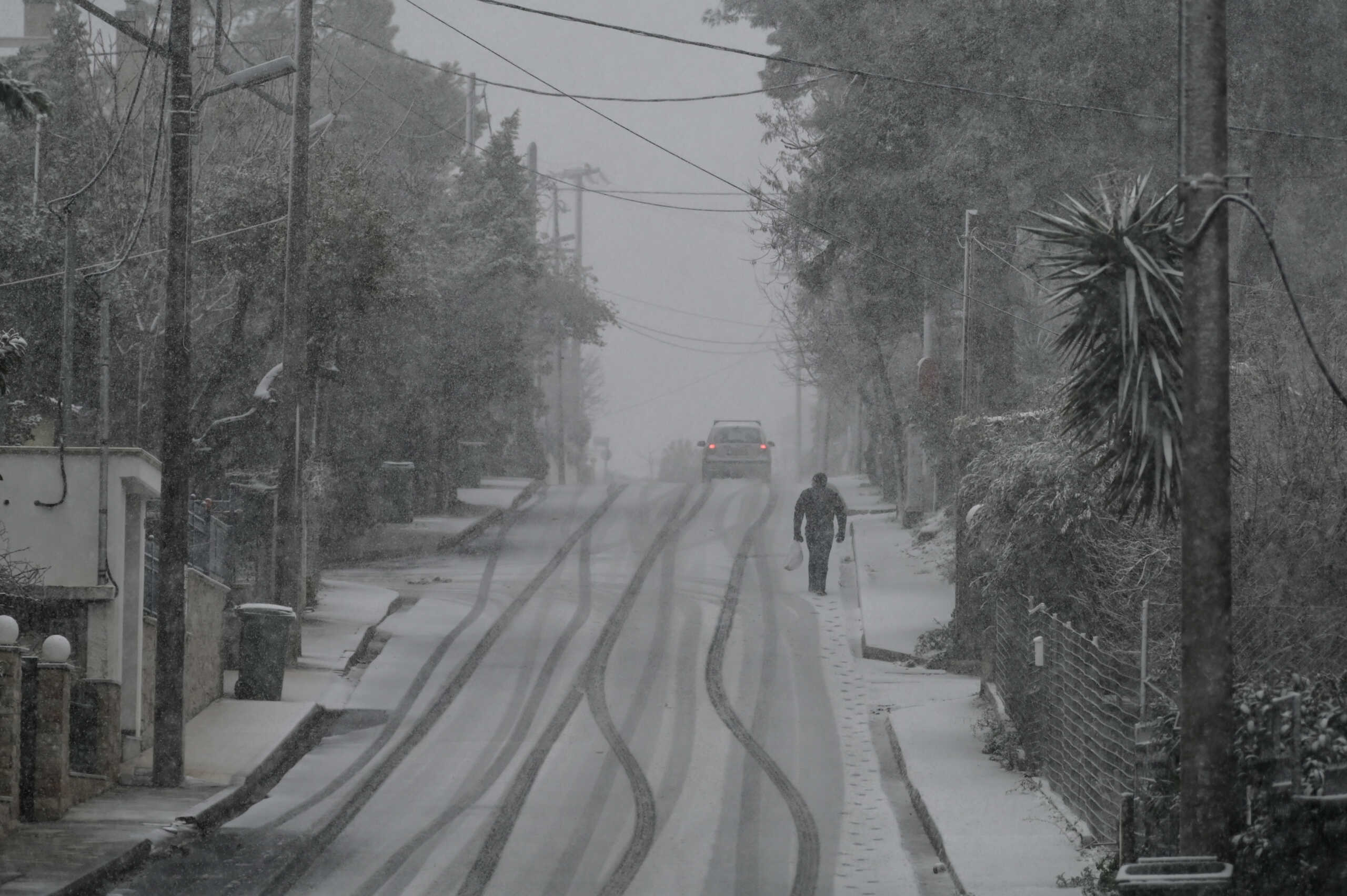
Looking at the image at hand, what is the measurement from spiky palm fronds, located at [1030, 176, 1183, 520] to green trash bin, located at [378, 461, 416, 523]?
1001 inches

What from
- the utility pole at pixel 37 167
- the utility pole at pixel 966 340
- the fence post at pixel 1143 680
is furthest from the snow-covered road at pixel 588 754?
the utility pole at pixel 37 167

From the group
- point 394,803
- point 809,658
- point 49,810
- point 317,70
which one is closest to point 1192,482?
point 394,803

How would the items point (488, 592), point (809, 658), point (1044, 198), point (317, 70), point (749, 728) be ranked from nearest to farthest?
point (749, 728) → point (809, 658) → point (488, 592) → point (1044, 198) → point (317, 70)

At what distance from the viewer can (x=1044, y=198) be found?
97.3 feet

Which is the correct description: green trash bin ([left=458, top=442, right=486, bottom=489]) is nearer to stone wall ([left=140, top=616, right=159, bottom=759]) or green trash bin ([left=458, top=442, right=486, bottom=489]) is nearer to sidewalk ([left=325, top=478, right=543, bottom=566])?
sidewalk ([left=325, top=478, right=543, bottom=566])

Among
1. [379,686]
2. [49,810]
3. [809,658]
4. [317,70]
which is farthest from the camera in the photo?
[317,70]

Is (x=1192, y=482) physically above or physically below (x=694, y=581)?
above

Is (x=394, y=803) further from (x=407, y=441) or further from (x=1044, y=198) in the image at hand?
(x=407, y=441)

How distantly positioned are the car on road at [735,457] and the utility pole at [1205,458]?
38.9m

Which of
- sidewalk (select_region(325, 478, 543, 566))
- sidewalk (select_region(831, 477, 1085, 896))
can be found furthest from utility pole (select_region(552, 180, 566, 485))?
sidewalk (select_region(831, 477, 1085, 896))

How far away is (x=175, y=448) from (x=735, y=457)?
3234cm

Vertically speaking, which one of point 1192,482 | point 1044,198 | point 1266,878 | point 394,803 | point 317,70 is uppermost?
point 317,70

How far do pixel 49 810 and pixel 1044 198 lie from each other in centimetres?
2010

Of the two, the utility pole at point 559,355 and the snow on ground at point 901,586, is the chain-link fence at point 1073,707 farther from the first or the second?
the utility pole at point 559,355
